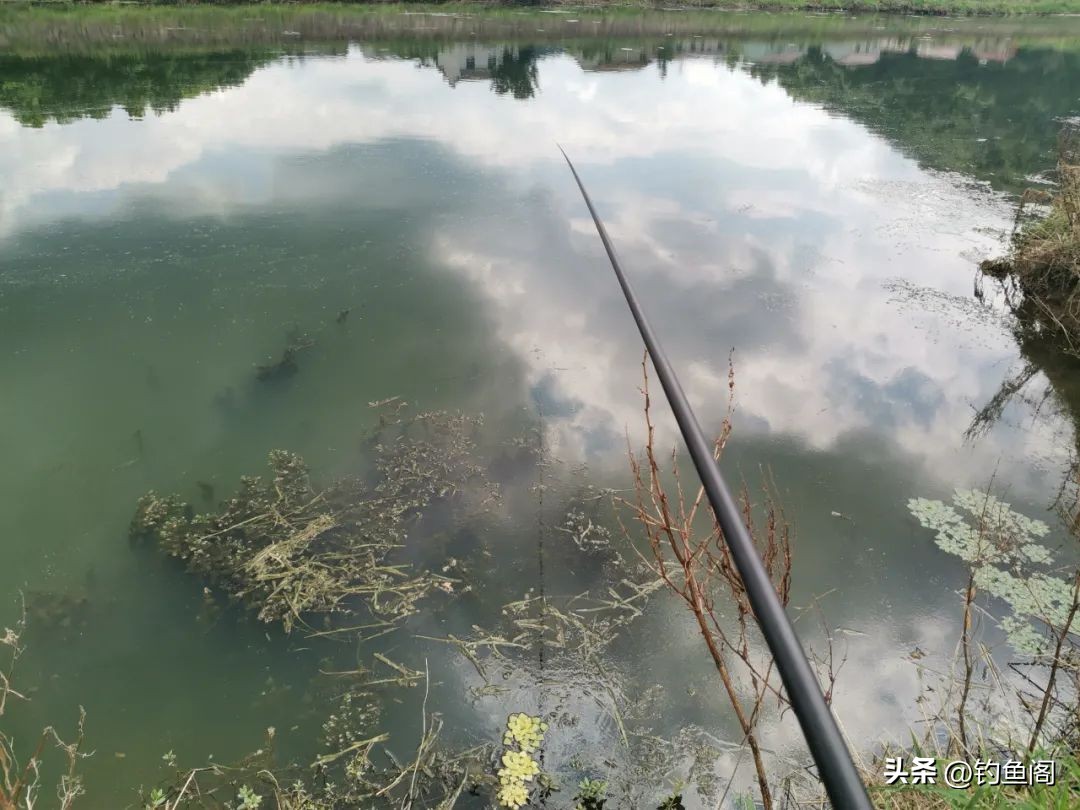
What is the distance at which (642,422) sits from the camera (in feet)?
12.2

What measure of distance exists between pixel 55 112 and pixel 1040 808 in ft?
39.2

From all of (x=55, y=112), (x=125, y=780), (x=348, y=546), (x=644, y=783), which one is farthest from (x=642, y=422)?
(x=55, y=112)

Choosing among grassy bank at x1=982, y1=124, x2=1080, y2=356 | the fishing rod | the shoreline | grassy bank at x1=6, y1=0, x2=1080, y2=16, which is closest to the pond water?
grassy bank at x1=982, y1=124, x2=1080, y2=356

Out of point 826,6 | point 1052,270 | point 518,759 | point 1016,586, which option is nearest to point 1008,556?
point 1016,586

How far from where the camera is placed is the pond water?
2434mm

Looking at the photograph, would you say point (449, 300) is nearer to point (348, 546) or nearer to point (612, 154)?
point (348, 546)

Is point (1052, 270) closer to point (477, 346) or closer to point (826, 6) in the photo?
point (477, 346)

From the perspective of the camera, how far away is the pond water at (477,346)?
7.98 ft

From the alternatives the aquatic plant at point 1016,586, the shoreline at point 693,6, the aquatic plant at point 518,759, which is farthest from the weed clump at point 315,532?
the shoreline at point 693,6

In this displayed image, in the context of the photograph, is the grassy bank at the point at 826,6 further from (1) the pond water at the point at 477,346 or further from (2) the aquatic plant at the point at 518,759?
(2) the aquatic plant at the point at 518,759

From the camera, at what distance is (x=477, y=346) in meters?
4.41

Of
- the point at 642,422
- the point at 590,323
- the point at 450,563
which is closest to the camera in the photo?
the point at 450,563

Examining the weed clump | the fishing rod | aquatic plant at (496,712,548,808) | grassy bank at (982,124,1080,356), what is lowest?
aquatic plant at (496,712,548,808)

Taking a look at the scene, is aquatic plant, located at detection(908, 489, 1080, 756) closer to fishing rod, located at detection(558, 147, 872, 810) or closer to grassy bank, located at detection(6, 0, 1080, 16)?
fishing rod, located at detection(558, 147, 872, 810)
